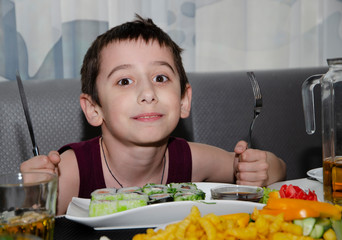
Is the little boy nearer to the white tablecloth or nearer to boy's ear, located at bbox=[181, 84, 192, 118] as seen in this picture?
boy's ear, located at bbox=[181, 84, 192, 118]

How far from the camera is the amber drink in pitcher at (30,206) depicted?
1.84 ft

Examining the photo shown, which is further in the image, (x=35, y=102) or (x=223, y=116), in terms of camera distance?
(x=223, y=116)

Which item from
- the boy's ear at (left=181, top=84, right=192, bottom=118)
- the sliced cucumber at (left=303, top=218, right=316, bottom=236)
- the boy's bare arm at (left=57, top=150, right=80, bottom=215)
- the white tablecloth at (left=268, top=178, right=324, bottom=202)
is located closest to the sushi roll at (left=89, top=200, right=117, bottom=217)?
the sliced cucumber at (left=303, top=218, right=316, bottom=236)

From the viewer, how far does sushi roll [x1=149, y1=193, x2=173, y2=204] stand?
800 mm

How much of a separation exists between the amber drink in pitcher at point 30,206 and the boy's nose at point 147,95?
1.92 ft

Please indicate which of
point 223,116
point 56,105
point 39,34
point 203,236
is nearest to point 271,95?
point 223,116

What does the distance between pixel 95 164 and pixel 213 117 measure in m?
→ 0.52

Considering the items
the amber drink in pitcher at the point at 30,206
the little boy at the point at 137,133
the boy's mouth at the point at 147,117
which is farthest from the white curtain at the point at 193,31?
the amber drink in pitcher at the point at 30,206

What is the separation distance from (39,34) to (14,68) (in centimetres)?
17

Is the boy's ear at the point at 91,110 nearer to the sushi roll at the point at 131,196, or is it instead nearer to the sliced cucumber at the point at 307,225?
the sushi roll at the point at 131,196

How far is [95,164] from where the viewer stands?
141 cm

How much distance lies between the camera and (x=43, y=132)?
59.4 inches

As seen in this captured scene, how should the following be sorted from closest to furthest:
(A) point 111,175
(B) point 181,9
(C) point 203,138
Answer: (A) point 111,175, (C) point 203,138, (B) point 181,9

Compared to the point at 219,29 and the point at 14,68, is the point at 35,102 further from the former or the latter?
the point at 219,29
